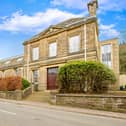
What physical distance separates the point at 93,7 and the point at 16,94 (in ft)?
45.3

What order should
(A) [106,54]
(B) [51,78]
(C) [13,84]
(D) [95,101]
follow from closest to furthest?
(D) [95,101]
(C) [13,84]
(B) [51,78]
(A) [106,54]

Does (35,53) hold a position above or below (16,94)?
above

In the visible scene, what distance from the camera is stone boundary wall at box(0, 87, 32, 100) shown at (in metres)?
26.3

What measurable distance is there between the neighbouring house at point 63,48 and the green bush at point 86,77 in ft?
22.0

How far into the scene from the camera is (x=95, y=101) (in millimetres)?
16719

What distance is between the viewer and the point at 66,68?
2017 cm

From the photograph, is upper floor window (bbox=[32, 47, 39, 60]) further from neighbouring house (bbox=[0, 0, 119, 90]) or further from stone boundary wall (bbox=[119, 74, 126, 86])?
stone boundary wall (bbox=[119, 74, 126, 86])

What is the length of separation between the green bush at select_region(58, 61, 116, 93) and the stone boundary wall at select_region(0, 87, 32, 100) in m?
7.88

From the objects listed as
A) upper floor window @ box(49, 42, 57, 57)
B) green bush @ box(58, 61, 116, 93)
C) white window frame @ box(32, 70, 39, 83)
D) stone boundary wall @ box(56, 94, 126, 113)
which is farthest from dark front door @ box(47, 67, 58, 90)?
stone boundary wall @ box(56, 94, 126, 113)

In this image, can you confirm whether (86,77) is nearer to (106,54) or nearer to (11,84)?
(11,84)

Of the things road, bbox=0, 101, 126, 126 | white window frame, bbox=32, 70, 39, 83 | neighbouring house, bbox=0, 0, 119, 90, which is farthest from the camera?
white window frame, bbox=32, 70, 39, 83

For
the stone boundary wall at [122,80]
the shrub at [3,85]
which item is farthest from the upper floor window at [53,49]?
the stone boundary wall at [122,80]

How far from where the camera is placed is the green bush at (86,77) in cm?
1938

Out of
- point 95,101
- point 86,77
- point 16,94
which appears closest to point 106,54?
point 16,94
